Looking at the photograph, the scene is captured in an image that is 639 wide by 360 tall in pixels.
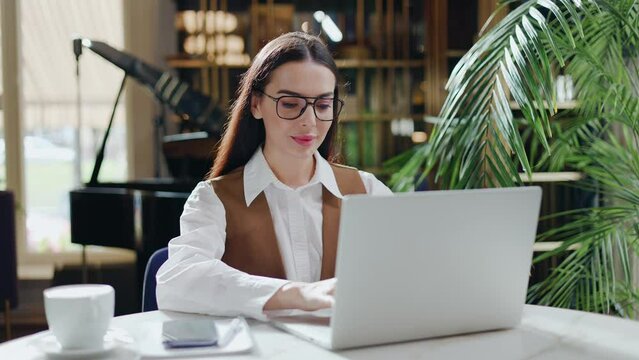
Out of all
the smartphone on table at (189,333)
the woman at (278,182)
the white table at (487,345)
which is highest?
the woman at (278,182)

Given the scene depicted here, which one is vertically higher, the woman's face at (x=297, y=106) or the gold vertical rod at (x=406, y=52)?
the gold vertical rod at (x=406, y=52)

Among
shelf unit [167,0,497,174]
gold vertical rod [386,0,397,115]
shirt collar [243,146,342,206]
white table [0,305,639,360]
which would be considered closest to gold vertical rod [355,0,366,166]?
shelf unit [167,0,497,174]

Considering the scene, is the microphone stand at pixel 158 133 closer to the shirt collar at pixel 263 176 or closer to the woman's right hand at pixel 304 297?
the shirt collar at pixel 263 176

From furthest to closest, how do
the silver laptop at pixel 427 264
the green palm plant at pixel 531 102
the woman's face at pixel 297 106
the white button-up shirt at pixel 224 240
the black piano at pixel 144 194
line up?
1. the black piano at pixel 144 194
2. the green palm plant at pixel 531 102
3. the woman's face at pixel 297 106
4. the white button-up shirt at pixel 224 240
5. the silver laptop at pixel 427 264

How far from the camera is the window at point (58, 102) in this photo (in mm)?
5090

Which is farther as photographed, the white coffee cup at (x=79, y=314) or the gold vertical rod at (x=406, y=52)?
the gold vertical rod at (x=406, y=52)

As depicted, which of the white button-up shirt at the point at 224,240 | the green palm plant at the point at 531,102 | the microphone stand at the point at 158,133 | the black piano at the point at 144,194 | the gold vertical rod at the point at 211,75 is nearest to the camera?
the white button-up shirt at the point at 224,240

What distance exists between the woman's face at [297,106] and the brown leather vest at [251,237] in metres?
0.12

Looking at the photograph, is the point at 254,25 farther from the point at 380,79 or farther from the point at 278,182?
the point at 278,182

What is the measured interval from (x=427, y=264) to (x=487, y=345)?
0.55ft

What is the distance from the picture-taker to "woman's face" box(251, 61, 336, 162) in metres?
1.55

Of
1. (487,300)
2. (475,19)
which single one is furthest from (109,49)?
(487,300)

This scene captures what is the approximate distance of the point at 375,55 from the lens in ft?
17.7

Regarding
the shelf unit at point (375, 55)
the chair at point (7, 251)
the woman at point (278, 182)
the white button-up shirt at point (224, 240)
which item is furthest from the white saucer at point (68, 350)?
the shelf unit at point (375, 55)
